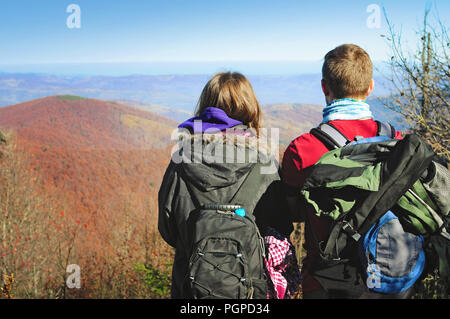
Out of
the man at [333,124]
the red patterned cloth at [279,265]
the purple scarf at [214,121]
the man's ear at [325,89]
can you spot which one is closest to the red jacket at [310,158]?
the man at [333,124]

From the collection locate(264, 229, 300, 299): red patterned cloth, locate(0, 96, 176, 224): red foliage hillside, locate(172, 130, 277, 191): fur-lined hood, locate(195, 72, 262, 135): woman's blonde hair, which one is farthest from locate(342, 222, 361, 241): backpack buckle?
locate(0, 96, 176, 224): red foliage hillside

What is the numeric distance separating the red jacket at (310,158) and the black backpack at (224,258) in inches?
11.3

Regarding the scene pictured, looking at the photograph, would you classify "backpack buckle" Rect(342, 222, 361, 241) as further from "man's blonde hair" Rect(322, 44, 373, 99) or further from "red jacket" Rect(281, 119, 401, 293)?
"man's blonde hair" Rect(322, 44, 373, 99)

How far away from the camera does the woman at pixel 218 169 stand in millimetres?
1777

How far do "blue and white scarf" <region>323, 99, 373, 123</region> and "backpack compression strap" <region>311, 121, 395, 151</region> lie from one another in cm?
7

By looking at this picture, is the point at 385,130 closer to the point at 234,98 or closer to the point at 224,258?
the point at 234,98

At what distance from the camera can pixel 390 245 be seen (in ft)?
4.86

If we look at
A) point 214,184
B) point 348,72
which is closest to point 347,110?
point 348,72

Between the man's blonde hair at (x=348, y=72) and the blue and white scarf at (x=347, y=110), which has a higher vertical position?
the man's blonde hair at (x=348, y=72)

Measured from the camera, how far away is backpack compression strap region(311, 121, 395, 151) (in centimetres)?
171

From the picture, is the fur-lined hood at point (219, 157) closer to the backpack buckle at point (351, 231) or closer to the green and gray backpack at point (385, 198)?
the green and gray backpack at point (385, 198)
